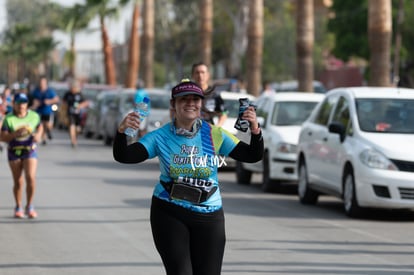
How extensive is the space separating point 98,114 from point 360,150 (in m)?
23.6

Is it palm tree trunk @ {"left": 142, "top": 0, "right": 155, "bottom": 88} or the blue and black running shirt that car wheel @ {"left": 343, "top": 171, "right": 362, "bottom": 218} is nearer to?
the blue and black running shirt

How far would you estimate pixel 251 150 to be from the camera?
280 inches

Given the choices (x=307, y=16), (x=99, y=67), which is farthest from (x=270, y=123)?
(x=99, y=67)

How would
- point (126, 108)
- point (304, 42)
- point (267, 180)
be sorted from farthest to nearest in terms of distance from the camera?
point (126, 108)
point (304, 42)
point (267, 180)

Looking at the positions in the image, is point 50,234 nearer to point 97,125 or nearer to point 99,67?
point 97,125

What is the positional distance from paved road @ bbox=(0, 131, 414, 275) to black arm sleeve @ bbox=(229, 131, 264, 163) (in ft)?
10.1

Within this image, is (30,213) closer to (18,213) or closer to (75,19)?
(18,213)

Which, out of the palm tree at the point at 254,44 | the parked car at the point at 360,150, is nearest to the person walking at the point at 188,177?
the parked car at the point at 360,150

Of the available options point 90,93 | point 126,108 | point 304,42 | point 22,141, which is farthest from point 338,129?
point 90,93

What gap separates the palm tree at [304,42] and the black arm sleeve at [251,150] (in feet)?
77.2

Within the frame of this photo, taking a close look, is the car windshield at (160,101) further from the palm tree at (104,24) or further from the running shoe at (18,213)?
the palm tree at (104,24)

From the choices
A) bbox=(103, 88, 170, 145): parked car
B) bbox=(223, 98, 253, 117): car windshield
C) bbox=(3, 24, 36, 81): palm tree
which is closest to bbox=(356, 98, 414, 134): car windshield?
bbox=(223, 98, 253, 117): car windshield

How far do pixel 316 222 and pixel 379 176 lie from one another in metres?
0.97

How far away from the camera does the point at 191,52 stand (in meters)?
92.3
